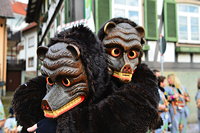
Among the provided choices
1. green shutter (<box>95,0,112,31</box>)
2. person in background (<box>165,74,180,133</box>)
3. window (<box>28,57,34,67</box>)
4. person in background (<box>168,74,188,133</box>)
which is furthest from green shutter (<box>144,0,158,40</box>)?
window (<box>28,57,34,67</box>)

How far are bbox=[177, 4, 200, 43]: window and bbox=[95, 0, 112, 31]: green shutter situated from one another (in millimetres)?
2824

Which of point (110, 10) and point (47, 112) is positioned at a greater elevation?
point (110, 10)

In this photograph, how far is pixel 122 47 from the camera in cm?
162

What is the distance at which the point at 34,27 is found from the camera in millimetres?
26062

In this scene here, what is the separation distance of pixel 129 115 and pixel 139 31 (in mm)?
733

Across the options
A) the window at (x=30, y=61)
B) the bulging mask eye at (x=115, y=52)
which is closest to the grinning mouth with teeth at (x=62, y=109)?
the bulging mask eye at (x=115, y=52)

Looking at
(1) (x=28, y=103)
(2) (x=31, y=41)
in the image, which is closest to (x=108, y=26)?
(1) (x=28, y=103)

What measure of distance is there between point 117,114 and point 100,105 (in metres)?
0.11

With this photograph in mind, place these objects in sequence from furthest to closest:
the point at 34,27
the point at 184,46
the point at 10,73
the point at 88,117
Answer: the point at 34,27 < the point at 10,73 < the point at 184,46 < the point at 88,117

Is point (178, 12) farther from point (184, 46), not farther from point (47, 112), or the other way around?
point (47, 112)

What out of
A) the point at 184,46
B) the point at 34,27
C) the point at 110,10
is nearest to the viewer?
the point at 110,10

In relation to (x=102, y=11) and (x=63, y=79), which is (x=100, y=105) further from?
(x=102, y=11)

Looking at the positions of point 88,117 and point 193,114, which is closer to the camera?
point 88,117

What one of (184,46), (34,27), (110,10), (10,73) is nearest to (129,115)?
(110,10)
